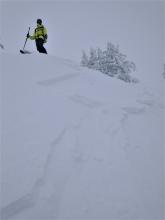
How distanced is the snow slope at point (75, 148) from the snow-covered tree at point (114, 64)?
1543 cm

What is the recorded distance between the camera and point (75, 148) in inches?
298

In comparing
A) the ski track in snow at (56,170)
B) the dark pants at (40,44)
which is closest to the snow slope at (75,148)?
the ski track in snow at (56,170)

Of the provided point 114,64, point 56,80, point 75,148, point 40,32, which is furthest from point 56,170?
point 114,64

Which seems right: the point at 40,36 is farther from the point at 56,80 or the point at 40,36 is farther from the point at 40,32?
the point at 56,80

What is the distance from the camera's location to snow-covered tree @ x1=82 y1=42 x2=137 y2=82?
27062 mm

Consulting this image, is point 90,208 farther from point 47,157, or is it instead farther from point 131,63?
point 131,63

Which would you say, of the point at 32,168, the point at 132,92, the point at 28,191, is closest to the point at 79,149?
the point at 32,168

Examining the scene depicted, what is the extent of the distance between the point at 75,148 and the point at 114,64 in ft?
67.9

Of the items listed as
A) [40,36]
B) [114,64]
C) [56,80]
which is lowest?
[114,64]

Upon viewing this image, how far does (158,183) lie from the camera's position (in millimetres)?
7055

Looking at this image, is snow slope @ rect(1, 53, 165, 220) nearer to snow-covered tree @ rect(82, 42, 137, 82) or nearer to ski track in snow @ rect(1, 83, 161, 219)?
ski track in snow @ rect(1, 83, 161, 219)

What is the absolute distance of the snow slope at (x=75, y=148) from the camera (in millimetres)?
5949

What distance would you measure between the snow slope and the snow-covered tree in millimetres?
15426

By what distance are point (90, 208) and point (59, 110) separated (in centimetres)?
391
